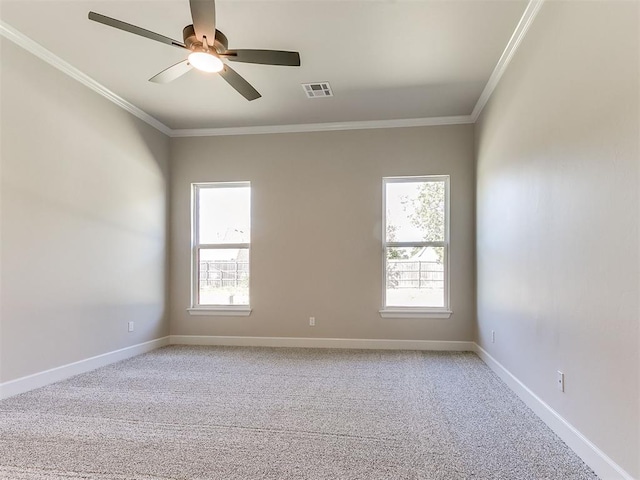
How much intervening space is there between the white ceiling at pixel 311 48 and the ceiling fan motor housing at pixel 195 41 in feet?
1.10

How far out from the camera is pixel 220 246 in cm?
512

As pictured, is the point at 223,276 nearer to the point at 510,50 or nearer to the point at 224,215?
the point at 224,215

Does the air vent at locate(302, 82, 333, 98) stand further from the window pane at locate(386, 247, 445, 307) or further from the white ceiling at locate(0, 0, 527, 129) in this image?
the window pane at locate(386, 247, 445, 307)

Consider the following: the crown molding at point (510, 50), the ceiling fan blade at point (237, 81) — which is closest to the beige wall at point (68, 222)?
the ceiling fan blade at point (237, 81)

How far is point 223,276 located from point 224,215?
0.82 m

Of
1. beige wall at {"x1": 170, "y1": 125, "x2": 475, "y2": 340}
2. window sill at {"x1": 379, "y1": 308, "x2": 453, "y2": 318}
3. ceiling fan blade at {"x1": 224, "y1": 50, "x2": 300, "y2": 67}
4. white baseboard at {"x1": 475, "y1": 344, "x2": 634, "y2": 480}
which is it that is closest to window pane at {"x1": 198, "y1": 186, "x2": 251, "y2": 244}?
beige wall at {"x1": 170, "y1": 125, "x2": 475, "y2": 340}

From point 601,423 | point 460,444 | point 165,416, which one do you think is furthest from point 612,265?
point 165,416

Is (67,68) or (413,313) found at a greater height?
(67,68)

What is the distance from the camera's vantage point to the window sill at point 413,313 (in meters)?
4.62

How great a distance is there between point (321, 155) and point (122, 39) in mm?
2517

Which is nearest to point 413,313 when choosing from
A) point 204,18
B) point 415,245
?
point 415,245

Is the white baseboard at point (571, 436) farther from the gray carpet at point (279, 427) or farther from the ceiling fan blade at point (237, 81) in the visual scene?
the ceiling fan blade at point (237, 81)

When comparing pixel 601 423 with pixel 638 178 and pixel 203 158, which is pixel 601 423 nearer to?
pixel 638 178

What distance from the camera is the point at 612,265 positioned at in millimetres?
1753
